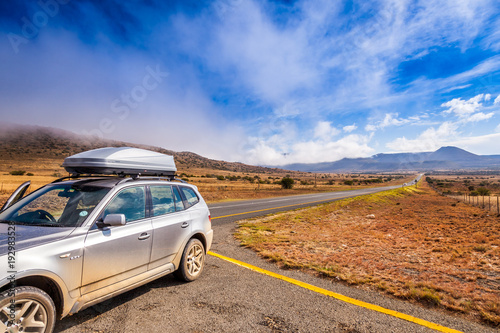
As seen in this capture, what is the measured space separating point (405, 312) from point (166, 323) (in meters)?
3.31

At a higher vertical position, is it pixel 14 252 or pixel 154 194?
pixel 154 194

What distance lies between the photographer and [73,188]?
372 cm

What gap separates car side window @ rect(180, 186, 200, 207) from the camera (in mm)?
5000

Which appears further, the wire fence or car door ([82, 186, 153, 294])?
the wire fence

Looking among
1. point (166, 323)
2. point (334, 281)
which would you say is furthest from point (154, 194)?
point (334, 281)

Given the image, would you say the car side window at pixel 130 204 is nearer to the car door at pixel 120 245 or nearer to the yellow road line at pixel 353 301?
the car door at pixel 120 245

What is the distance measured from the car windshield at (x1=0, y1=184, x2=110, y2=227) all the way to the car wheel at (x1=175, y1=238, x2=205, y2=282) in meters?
1.75

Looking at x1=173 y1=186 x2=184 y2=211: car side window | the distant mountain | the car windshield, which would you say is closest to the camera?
the car windshield

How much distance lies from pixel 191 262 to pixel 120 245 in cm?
155

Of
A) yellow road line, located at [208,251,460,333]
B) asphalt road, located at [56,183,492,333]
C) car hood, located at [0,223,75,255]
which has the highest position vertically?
car hood, located at [0,223,75,255]

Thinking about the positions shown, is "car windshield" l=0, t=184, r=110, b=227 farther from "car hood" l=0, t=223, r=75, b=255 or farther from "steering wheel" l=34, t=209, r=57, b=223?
"car hood" l=0, t=223, r=75, b=255

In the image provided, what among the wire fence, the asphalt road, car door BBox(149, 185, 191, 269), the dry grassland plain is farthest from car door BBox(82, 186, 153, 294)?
the wire fence

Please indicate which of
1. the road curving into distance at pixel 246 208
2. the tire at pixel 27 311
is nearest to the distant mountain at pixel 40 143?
the road curving into distance at pixel 246 208

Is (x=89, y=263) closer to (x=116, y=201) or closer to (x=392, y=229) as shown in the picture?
(x=116, y=201)
